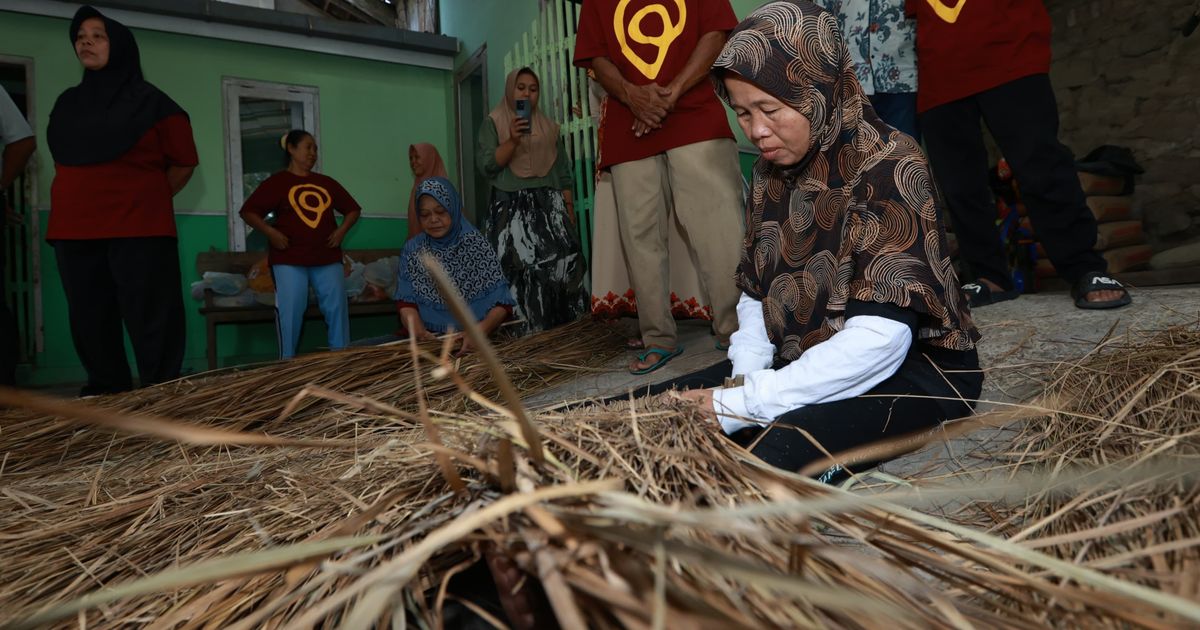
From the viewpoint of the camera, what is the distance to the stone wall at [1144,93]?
415cm

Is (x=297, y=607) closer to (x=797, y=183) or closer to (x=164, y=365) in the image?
(x=797, y=183)

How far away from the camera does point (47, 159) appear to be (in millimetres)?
5289

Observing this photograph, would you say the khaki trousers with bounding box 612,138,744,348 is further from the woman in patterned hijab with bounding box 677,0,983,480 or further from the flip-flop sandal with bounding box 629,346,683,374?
the woman in patterned hijab with bounding box 677,0,983,480

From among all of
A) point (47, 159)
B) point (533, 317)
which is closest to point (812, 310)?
point (533, 317)

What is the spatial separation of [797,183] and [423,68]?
6357 millimetres

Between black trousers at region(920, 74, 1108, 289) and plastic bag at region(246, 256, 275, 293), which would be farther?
plastic bag at region(246, 256, 275, 293)

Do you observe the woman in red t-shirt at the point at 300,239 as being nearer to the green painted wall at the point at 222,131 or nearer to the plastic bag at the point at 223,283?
the plastic bag at the point at 223,283

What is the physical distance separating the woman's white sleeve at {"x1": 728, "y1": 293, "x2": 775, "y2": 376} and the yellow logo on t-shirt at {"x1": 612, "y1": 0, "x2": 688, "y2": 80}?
1258 millimetres

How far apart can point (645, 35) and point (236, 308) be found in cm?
386

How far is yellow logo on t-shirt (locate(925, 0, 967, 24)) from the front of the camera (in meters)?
2.14

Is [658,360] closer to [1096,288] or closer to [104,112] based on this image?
[1096,288]

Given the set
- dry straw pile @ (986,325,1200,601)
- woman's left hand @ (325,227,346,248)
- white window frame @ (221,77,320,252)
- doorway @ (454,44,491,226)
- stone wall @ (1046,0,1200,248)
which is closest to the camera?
dry straw pile @ (986,325,1200,601)

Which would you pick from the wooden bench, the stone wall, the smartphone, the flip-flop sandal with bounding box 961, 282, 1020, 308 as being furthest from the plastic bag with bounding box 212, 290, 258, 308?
the stone wall

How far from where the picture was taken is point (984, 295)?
2.35 metres
